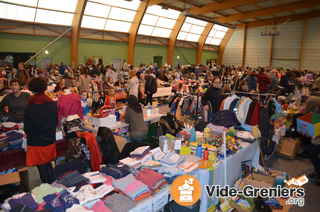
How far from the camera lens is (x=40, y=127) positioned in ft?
8.62

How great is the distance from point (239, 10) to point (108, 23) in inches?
379

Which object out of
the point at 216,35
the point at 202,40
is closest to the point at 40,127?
the point at 202,40

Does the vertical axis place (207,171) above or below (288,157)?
above

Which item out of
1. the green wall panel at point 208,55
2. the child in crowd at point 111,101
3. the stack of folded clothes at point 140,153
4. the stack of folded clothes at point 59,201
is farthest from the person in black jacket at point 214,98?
the green wall panel at point 208,55

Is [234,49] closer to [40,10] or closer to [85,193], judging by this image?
[40,10]

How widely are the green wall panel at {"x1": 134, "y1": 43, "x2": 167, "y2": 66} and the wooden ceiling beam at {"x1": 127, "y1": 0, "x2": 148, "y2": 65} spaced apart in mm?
840

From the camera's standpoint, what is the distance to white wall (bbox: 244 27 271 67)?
19.6 metres

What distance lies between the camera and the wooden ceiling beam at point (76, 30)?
11.7 m

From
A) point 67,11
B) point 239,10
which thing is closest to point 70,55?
point 67,11

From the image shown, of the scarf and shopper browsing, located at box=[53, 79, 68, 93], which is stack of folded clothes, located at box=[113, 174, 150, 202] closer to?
the scarf

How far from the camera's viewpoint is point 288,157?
4512 mm

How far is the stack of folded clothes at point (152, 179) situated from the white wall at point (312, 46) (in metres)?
18.9

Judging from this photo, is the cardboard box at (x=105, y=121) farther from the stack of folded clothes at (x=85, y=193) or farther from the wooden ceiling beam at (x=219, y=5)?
the wooden ceiling beam at (x=219, y=5)

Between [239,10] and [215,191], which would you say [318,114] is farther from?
[239,10]
